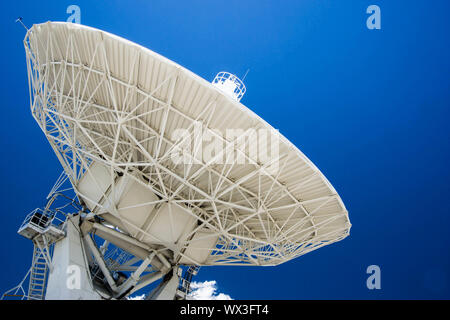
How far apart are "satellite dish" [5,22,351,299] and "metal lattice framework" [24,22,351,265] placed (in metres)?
0.05

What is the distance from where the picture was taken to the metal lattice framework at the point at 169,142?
1420 centimetres

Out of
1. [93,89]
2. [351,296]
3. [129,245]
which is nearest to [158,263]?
[129,245]

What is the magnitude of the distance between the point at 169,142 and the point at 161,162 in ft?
4.27

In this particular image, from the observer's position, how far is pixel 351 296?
35.6 metres

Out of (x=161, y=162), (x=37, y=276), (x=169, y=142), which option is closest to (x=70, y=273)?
(x=37, y=276)

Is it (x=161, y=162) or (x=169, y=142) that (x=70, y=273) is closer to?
(x=161, y=162)

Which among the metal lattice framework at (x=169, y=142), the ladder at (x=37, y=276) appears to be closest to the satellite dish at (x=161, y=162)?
the metal lattice framework at (x=169, y=142)

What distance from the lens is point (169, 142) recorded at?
52.8 feet

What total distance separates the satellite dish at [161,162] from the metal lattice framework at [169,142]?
5cm

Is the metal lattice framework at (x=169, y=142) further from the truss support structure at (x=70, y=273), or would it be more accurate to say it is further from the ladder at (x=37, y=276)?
the ladder at (x=37, y=276)

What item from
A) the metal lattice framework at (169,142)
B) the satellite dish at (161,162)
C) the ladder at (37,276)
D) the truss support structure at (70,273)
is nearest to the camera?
the metal lattice framework at (169,142)

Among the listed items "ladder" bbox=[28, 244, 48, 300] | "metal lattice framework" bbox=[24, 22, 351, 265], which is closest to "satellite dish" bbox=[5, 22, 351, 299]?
"metal lattice framework" bbox=[24, 22, 351, 265]
